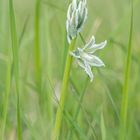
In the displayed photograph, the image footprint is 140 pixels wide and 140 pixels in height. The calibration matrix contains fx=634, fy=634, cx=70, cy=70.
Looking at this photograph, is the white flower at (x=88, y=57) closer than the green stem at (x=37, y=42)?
Yes

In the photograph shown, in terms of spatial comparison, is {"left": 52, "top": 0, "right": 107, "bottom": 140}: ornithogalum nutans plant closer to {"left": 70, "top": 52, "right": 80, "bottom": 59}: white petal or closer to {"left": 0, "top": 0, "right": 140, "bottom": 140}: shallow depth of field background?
{"left": 70, "top": 52, "right": 80, "bottom": 59}: white petal

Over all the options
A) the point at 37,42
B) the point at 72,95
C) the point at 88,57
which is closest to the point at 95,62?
the point at 88,57

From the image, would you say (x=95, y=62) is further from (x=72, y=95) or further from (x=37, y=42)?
(x=72, y=95)

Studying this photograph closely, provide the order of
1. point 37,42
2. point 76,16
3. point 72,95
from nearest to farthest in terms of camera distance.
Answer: point 76,16 → point 37,42 → point 72,95

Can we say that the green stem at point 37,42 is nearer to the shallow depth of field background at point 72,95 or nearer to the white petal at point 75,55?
the shallow depth of field background at point 72,95

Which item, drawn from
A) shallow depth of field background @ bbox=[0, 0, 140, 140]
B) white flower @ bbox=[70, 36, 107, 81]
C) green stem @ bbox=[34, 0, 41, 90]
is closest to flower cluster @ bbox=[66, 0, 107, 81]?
white flower @ bbox=[70, 36, 107, 81]

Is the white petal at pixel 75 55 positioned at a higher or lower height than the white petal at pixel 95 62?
higher

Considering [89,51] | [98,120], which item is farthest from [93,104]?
[89,51]

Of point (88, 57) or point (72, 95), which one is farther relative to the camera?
point (72, 95)

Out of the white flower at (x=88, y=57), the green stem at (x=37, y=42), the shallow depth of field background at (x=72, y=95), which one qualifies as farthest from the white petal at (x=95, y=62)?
the green stem at (x=37, y=42)
